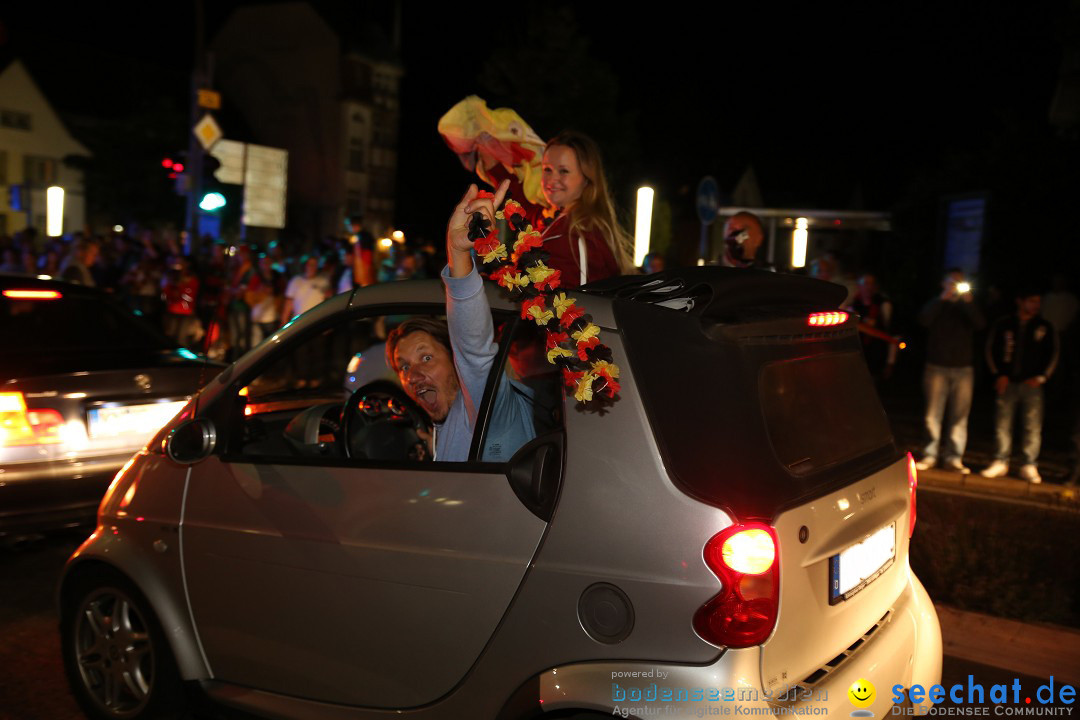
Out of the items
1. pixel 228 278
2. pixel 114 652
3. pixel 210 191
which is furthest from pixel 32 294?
pixel 228 278

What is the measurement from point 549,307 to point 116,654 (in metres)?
2.17

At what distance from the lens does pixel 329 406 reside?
4.07 m

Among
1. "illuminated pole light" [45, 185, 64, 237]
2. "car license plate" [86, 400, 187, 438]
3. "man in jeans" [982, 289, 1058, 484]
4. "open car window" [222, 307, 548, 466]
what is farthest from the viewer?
"illuminated pole light" [45, 185, 64, 237]

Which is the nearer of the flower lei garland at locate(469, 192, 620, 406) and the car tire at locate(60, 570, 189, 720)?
the flower lei garland at locate(469, 192, 620, 406)

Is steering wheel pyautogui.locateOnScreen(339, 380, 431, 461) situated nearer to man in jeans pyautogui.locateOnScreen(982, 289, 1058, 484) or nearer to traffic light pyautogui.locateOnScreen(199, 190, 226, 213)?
man in jeans pyautogui.locateOnScreen(982, 289, 1058, 484)

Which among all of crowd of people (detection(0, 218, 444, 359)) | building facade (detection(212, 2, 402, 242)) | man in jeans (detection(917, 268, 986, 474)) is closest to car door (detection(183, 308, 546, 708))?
man in jeans (detection(917, 268, 986, 474))

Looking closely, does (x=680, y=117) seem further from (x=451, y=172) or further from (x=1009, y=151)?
(x=1009, y=151)

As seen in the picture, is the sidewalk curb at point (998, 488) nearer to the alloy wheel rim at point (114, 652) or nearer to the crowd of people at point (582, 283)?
the crowd of people at point (582, 283)

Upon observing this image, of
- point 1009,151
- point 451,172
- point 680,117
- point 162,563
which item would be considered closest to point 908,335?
point 1009,151

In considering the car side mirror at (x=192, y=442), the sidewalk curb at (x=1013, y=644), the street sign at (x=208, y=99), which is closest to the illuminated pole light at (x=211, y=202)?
the street sign at (x=208, y=99)

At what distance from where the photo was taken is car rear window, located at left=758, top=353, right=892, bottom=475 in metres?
2.65

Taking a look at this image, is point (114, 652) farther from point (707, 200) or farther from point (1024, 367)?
point (707, 200)

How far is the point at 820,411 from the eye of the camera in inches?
113

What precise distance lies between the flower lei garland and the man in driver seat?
6 cm
